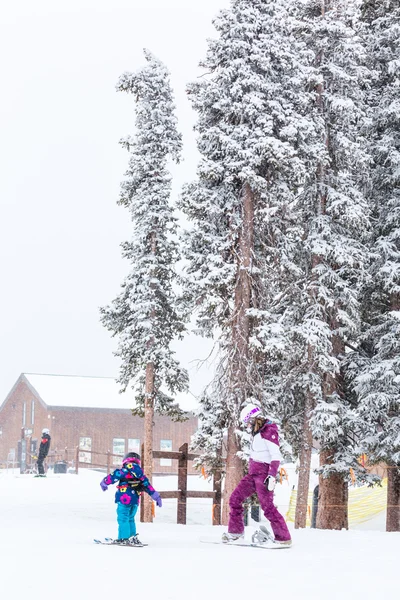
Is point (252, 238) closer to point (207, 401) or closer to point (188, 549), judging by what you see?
point (207, 401)

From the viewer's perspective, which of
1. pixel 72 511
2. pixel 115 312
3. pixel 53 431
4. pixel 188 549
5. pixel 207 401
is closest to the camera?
pixel 188 549

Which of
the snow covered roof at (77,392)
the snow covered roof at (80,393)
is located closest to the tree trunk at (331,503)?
the snow covered roof at (80,393)

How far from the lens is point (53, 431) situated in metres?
56.9

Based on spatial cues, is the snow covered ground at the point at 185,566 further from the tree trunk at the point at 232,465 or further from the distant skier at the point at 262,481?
the tree trunk at the point at 232,465

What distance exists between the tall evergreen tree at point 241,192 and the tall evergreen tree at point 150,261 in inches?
131

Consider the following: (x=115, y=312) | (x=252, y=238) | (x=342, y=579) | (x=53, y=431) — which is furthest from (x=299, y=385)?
(x=53, y=431)

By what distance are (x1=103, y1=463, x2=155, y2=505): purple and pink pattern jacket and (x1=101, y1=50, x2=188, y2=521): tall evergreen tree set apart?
1133 centimetres

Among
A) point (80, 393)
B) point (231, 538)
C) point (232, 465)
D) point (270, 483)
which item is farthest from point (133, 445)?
point (270, 483)

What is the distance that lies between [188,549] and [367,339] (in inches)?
470

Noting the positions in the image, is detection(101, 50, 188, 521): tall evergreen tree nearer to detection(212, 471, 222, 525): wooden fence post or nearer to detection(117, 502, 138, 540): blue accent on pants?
detection(212, 471, 222, 525): wooden fence post

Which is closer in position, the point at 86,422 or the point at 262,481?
the point at 262,481

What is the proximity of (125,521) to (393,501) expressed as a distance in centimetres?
1167

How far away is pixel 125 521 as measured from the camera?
1123cm

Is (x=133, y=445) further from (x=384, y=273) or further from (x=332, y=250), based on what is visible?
(x=332, y=250)
